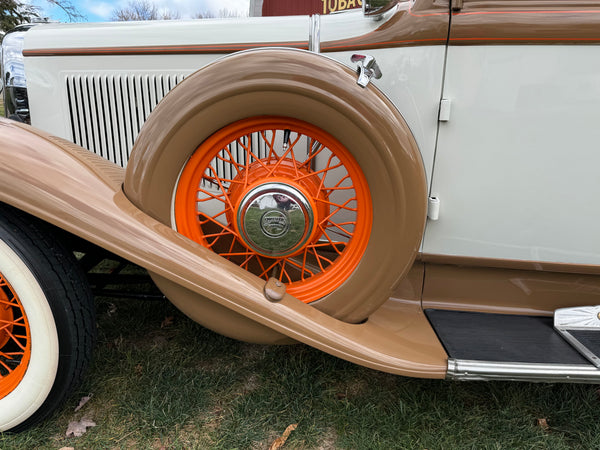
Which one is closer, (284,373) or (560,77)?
(560,77)

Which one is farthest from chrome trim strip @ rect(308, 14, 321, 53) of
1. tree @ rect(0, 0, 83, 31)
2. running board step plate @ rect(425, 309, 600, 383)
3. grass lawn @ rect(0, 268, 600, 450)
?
tree @ rect(0, 0, 83, 31)

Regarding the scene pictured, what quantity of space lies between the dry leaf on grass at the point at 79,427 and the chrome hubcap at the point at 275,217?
96cm

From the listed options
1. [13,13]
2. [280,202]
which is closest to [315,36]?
[280,202]

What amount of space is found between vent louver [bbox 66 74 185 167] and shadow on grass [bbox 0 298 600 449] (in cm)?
99

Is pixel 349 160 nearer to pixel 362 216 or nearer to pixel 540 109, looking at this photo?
pixel 362 216

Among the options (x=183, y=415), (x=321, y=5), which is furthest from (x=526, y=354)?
(x=321, y=5)

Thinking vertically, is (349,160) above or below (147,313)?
above

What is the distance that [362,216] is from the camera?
1.41m

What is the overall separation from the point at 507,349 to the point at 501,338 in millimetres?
69

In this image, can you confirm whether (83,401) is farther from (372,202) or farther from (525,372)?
(525,372)

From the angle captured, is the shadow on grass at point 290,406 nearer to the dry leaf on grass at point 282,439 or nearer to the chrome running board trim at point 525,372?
the dry leaf on grass at point 282,439

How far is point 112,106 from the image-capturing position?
1921 mm

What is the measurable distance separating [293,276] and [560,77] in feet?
3.77

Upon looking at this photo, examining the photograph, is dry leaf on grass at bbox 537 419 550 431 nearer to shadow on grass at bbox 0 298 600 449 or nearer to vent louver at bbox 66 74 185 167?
shadow on grass at bbox 0 298 600 449
